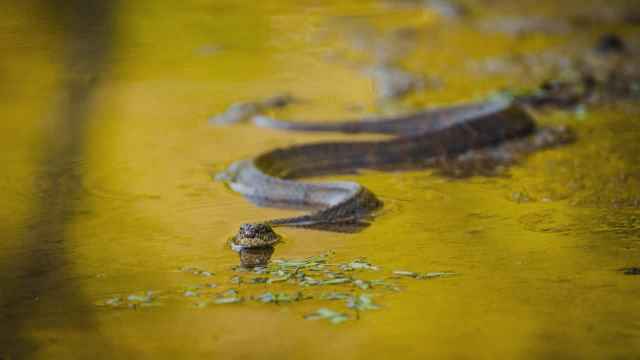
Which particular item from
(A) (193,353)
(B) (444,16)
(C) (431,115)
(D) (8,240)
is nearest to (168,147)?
(C) (431,115)

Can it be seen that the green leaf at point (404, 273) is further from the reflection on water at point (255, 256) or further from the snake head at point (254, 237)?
the snake head at point (254, 237)

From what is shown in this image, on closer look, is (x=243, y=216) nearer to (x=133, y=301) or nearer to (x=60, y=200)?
(x=60, y=200)

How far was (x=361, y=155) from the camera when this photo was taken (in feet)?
36.8

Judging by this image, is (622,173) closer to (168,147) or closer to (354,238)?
(354,238)

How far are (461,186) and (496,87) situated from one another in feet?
19.3

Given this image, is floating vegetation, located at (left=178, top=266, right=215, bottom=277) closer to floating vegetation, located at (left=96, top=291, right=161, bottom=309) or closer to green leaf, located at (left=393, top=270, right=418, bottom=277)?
floating vegetation, located at (left=96, top=291, right=161, bottom=309)

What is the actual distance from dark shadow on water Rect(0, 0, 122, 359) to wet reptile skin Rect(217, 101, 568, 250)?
1.26 m

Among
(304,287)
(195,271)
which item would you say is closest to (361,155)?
(195,271)

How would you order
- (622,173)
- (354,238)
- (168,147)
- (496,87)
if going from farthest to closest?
(496,87)
(168,147)
(622,173)
(354,238)

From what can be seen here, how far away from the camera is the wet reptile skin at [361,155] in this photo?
845 cm

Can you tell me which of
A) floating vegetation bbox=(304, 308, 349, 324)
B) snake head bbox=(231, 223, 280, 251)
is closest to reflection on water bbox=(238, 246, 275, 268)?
snake head bbox=(231, 223, 280, 251)

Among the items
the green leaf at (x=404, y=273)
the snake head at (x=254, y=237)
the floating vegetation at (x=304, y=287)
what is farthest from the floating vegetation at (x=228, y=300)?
the snake head at (x=254, y=237)

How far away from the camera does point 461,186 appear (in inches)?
383

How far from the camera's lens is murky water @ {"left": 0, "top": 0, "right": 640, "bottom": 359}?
569 centimetres
